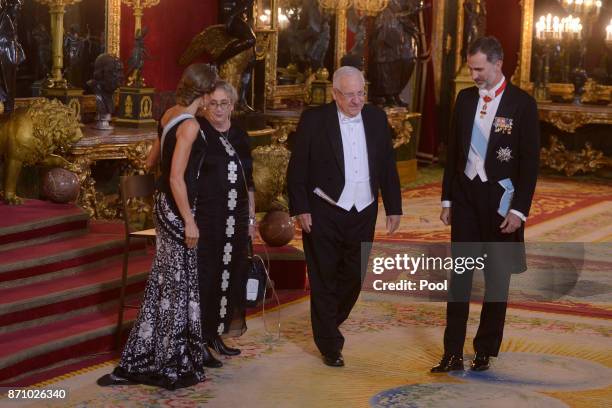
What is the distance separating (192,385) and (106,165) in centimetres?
481

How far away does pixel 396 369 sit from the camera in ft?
20.4

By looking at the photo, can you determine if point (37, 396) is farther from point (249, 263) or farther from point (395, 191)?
point (395, 191)

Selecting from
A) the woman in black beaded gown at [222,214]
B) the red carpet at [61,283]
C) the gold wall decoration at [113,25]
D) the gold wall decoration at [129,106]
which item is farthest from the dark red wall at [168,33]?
the woman in black beaded gown at [222,214]

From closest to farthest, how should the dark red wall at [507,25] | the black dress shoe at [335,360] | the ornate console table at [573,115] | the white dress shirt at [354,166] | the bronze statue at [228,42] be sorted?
the white dress shirt at [354,166] → the black dress shoe at [335,360] → the bronze statue at [228,42] → the ornate console table at [573,115] → the dark red wall at [507,25]

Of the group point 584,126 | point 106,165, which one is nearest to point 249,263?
point 106,165

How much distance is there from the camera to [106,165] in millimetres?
10250

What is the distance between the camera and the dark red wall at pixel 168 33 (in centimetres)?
1124

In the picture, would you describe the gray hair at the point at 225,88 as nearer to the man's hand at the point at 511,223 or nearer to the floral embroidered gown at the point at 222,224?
the floral embroidered gown at the point at 222,224

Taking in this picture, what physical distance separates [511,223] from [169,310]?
5.66 feet

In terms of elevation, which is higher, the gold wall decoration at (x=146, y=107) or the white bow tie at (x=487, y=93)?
the white bow tie at (x=487, y=93)

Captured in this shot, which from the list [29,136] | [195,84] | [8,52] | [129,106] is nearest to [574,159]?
[129,106]

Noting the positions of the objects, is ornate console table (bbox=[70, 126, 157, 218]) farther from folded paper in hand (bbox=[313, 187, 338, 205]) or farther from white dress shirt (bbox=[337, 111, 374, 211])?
white dress shirt (bbox=[337, 111, 374, 211])

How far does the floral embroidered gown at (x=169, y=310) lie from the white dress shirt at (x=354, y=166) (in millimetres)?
738

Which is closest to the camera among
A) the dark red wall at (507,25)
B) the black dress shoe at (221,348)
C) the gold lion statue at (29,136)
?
the black dress shoe at (221,348)
